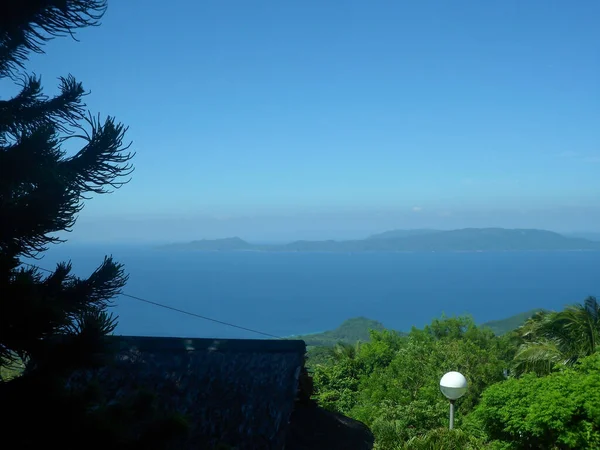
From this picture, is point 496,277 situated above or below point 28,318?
above

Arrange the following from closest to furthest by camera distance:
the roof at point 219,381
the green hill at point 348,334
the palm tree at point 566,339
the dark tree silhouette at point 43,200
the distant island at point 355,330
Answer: the dark tree silhouette at point 43,200 < the roof at point 219,381 < the palm tree at point 566,339 < the distant island at point 355,330 < the green hill at point 348,334

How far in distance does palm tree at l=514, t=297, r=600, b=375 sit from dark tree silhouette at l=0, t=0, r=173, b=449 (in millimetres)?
10136

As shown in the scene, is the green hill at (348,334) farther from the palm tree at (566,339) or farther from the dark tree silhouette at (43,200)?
the dark tree silhouette at (43,200)

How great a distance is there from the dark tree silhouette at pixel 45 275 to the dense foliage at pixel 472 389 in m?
6.15

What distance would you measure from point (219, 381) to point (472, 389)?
1279cm

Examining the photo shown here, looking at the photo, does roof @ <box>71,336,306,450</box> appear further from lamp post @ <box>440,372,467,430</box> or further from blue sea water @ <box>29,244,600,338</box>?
blue sea water @ <box>29,244,600,338</box>

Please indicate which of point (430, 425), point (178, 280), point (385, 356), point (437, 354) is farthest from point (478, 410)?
point (178, 280)

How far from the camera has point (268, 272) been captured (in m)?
164

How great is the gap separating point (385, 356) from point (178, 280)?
330 ft

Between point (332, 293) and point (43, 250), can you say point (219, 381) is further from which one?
point (332, 293)

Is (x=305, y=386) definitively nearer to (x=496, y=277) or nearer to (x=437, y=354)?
(x=437, y=354)

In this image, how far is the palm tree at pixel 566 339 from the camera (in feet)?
36.1

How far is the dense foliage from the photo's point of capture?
7.24 m

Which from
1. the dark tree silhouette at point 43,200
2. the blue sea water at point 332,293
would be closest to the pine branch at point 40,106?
the dark tree silhouette at point 43,200
